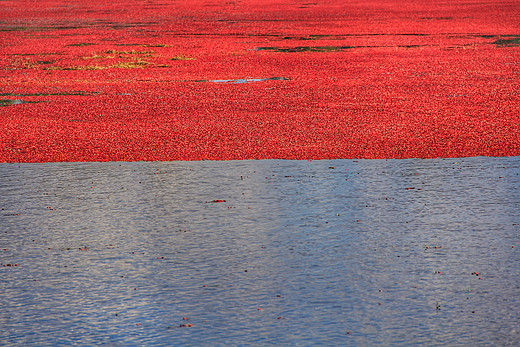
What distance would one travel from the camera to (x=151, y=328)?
16.6 feet

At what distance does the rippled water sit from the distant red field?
1535 mm

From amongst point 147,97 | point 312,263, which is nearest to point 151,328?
point 312,263

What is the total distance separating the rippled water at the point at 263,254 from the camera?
5.11m

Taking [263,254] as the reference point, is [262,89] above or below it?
below

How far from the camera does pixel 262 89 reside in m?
18.3

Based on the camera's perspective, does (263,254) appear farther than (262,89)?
No

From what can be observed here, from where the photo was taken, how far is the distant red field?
12008mm

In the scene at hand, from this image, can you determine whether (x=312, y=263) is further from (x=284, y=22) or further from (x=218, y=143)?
(x=284, y=22)

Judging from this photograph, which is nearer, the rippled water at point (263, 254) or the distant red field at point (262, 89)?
the rippled water at point (263, 254)

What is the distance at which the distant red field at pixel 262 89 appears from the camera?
39.4ft

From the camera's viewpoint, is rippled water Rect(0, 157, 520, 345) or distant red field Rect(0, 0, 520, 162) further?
distant red field Rect(0, 0, 520, 162)

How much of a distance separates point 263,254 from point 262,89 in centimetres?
1196

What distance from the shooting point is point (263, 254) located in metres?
6.68

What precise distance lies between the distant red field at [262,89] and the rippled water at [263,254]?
1535mm
